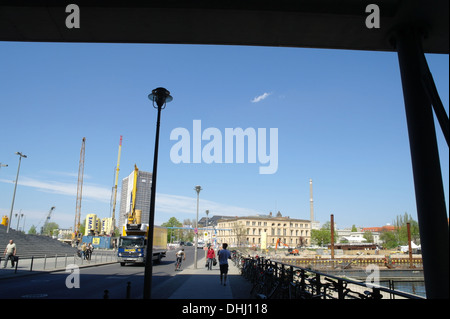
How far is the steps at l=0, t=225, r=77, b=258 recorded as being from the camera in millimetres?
33219

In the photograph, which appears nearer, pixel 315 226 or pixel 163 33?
pixel 163 33

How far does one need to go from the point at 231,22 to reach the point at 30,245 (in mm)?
41019

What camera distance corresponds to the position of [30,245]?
122 feet

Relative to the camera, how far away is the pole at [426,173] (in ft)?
17.8

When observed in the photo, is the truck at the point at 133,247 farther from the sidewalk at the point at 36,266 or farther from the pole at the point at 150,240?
the pole at the point at 150,240

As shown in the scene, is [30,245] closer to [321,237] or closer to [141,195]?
[321,237]

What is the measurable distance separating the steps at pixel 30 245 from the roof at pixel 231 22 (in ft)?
99.9

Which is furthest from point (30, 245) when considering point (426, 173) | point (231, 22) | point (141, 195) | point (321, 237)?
point (141, 195)

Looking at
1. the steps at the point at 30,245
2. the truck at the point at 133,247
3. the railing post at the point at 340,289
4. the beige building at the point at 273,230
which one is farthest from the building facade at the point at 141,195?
the railing post at the point at 340,289

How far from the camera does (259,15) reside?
675 cm

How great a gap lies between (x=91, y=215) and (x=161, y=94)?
7698 cm
